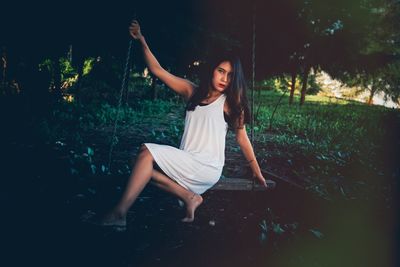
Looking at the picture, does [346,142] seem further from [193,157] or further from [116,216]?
[116,216]

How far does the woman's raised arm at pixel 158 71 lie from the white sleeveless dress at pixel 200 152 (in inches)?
9.3

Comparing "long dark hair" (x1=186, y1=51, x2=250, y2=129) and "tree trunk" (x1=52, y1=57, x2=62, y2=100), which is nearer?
"long dark hair" (x1=186, y1=51, x2=250, y2=129)

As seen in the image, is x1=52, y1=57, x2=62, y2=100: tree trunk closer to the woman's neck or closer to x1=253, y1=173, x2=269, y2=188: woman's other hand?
the woman's neck

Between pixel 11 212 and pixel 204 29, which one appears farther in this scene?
pixel 204 29

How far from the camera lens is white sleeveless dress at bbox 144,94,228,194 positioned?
3000mm

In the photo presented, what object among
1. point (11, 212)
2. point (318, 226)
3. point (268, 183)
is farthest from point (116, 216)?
point (318, 226)

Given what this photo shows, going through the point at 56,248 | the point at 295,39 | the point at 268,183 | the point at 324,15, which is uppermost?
the point at 324,15

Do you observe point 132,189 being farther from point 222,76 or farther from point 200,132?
point 222,76

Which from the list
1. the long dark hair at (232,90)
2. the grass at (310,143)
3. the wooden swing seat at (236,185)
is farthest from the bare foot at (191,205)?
the grass at (310,143)

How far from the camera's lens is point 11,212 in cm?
317

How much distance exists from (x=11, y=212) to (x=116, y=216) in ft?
3.36

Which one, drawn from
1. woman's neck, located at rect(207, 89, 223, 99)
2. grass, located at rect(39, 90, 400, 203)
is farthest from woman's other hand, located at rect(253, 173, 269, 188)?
grass, located at rect(39, 90, 400, 203)

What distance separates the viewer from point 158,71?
3209mm

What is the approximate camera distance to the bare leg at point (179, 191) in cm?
304
